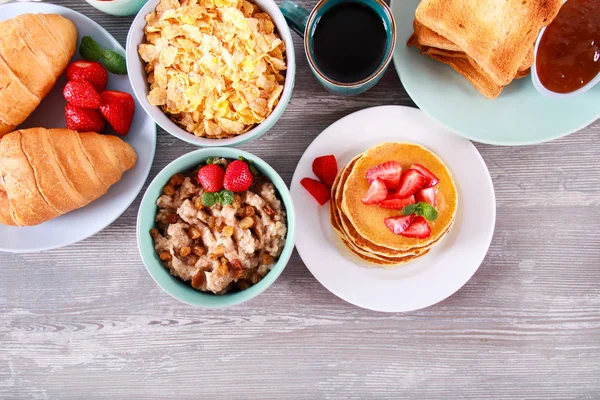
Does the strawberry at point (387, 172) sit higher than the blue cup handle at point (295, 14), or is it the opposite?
the blue cup handle at point (295, 14)

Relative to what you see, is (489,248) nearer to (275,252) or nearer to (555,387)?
(555,387)

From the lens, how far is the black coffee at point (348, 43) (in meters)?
1.32

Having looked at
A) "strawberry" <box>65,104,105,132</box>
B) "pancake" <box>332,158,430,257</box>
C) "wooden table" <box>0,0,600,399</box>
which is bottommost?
"wooden table" <box>0,0,600,399</box>

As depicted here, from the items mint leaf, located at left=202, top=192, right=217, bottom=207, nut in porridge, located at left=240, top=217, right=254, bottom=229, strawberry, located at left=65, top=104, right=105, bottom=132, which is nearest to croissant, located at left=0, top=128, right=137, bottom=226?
strawberry, located at left=65, top=104, right=105, bottom=132

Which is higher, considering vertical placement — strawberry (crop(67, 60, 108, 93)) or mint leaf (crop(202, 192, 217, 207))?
strawberry (crop(67, 60, 108, 93))

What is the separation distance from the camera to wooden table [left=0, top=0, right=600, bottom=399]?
4.99 feet

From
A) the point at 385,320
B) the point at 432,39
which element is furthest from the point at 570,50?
the point at 385,320

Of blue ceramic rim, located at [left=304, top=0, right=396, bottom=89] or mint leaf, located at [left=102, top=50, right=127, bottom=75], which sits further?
mint leaf, located at [left=102, top=50, right=127, bottom=75]

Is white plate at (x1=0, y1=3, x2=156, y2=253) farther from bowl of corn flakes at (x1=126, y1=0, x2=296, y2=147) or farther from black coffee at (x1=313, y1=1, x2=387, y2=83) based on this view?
black coffee at (x1=313, y1=1, x2=387, y2=83)

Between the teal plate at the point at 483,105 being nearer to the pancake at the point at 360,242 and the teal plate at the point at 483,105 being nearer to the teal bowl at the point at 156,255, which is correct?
the pancake at the point at 360,242

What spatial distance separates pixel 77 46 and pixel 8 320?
0.89 meters

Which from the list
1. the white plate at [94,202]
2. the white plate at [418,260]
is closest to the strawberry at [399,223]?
the white plate at [418,260]

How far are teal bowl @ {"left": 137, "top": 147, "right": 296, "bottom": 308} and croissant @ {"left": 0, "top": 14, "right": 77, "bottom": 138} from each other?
16.9 inches

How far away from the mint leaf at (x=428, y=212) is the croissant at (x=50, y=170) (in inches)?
32.1
